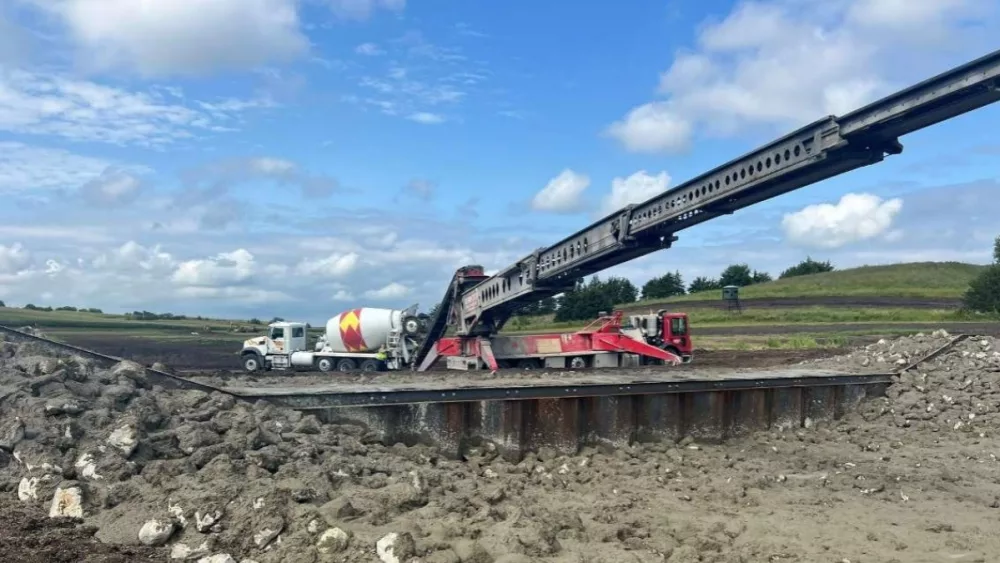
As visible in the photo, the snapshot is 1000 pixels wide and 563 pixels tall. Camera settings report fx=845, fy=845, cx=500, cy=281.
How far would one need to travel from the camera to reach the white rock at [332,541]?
6680 mm

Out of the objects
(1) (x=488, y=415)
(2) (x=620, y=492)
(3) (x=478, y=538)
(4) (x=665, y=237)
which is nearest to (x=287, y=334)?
(4) (x=665, y=237)

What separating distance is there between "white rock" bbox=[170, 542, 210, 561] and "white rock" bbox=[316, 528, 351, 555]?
87 cm

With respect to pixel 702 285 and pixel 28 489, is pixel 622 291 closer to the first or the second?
pixel 702 285

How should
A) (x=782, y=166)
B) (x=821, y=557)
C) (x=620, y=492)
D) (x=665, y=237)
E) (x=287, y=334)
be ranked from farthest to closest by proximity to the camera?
1. (x=287, y=334)
2. (x=665, y=237)
3. (x=782, y=166)
4. (x=620, y=492)
5. (x=821, y=557)

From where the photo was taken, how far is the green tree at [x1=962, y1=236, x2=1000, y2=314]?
4516 centimetres

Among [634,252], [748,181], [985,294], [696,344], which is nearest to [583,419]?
[748,181]

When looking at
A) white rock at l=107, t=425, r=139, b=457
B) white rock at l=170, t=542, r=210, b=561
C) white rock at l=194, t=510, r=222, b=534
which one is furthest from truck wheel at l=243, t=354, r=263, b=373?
white rock at l=170, t=542, r=210, b=561

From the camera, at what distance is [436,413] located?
1120 cm

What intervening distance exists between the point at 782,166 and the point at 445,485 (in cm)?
729

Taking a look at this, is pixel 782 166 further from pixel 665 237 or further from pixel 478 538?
pixel 478 538

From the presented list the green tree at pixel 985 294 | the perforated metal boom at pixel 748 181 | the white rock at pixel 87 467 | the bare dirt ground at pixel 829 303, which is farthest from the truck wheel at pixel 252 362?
the green tree at pixel 985 294

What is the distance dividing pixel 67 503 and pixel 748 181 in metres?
10.4

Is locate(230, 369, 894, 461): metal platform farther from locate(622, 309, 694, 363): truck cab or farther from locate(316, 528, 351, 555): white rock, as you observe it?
locate(622, 309, 694, 363): truck cab

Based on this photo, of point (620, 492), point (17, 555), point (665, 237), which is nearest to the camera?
point (17, 555)
